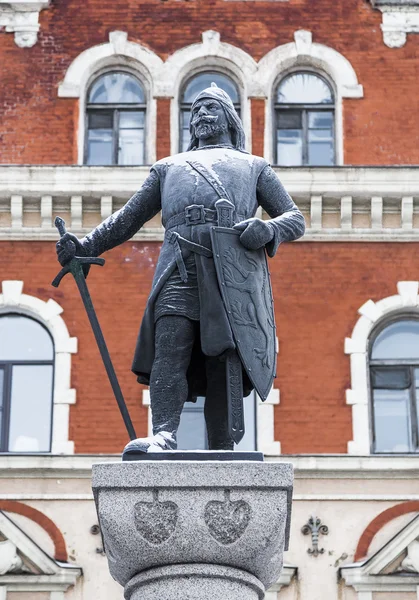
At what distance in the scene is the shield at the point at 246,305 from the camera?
24.5 feet

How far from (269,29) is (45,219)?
3.72 m

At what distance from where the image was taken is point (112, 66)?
18.9m

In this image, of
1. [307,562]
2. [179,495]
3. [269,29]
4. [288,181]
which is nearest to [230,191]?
[179,495]

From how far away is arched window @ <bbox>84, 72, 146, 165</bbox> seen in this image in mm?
18516

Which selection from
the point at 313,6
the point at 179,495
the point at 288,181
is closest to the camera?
the point at 179,495

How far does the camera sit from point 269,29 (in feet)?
62.3

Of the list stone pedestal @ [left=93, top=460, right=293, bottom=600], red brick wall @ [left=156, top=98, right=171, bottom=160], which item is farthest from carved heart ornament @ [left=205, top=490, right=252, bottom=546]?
red brick wall @ [left=156, top=98, right=171, bottom=160]

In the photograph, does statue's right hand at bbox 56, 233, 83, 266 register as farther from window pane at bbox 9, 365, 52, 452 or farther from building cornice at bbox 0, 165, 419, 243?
building cornice at bbox 0, 165, 419, 243

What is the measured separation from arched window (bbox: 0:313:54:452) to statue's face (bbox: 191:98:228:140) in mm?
9216

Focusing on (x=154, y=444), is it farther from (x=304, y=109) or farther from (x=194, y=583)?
(x=304, y=109)

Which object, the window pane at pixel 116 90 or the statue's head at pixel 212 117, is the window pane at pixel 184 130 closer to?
the window pane at pixel 116 90

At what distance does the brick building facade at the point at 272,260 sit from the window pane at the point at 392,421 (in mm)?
21

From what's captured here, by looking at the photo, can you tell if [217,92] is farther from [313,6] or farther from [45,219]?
[313,6]

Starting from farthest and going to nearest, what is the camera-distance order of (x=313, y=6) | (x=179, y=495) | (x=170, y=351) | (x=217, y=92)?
(x=313, y=6)
(x=217, y=92)
(x=170, y=351)
(x=179, y=495)
